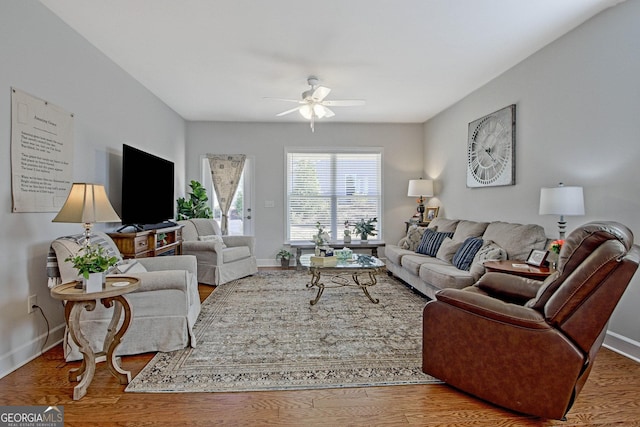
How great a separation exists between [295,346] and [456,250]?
232 cm

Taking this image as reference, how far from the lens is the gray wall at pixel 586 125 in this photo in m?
2.54

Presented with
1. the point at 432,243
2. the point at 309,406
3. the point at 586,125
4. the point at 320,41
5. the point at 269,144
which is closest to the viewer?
the point at 309,406

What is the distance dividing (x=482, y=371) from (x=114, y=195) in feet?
12.7

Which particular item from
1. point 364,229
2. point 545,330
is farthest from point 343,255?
point 545,330

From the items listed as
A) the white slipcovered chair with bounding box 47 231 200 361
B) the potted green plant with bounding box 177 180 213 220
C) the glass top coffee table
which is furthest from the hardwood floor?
the potted green plant with bounding box 177 180 213 220

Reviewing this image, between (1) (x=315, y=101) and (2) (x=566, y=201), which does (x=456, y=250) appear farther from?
(1) (x=315, y=101)

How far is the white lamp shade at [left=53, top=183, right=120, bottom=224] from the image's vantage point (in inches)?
87.1

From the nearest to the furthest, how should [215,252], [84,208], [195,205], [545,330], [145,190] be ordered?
[545,330] < [84,208] < [145,190] < [215,252] < [195,205]

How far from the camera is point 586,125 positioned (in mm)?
2895

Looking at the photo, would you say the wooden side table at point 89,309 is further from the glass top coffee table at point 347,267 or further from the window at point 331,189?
the window at point 331,189

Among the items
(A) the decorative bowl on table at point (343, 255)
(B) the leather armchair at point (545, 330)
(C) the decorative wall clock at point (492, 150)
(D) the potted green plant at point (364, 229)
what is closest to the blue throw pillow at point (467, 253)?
(C) the decorative wall clock at point (492, 150)

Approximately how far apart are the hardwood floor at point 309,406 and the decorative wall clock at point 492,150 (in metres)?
2.37

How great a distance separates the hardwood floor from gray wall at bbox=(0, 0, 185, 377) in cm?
44

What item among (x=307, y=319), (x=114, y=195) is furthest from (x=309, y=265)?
(x=114, y=195)
